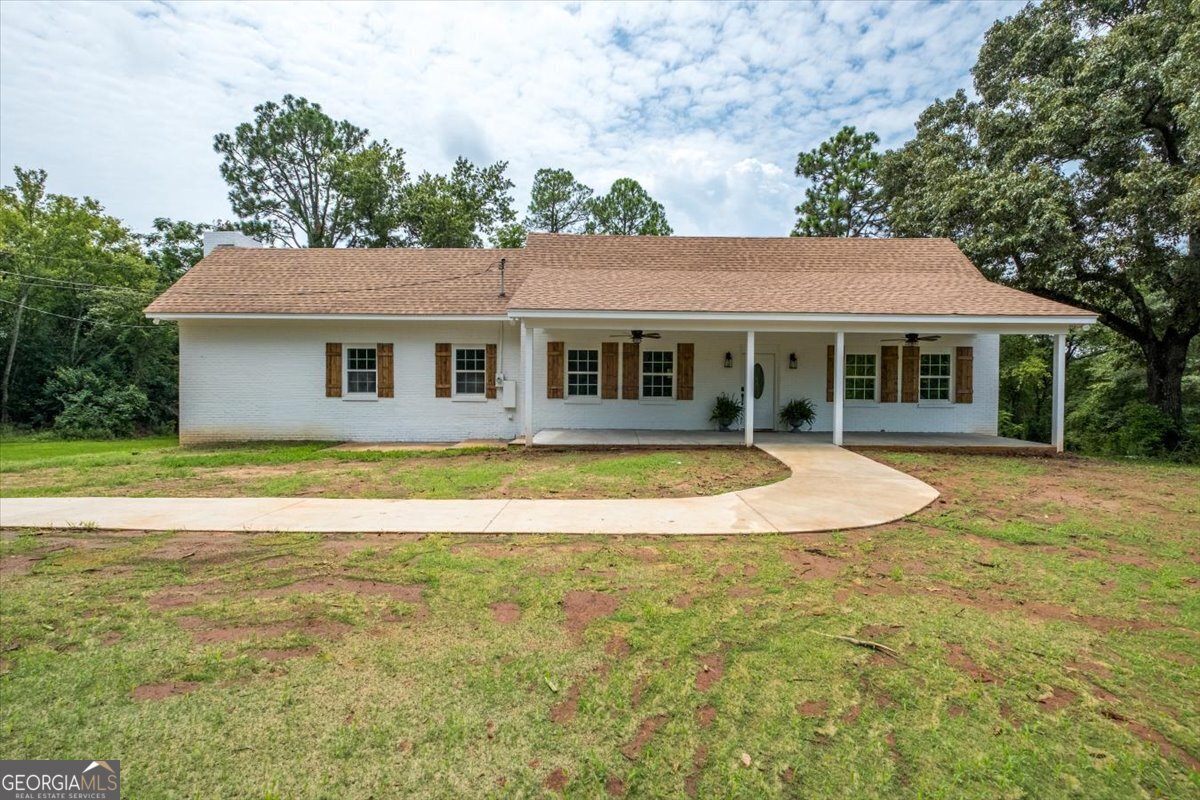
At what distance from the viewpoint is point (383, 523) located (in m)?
5.69

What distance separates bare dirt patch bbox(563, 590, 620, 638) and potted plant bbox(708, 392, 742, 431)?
9.81 m

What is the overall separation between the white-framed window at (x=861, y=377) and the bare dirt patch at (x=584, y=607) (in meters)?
11.5

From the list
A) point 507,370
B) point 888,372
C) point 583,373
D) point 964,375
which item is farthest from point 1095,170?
point 507,370

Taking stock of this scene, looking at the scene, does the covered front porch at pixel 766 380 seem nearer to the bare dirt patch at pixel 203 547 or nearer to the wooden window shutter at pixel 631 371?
the wooden window shutter at pixel 631 371

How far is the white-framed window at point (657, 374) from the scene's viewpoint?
1340 cm

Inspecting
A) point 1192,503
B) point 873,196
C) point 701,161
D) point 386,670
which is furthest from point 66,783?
point 873,196

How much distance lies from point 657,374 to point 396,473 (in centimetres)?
676

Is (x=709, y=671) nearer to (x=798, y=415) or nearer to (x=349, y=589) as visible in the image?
(x=349, y=589)

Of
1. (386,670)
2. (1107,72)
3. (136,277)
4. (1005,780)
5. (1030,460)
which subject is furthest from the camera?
(136,277)

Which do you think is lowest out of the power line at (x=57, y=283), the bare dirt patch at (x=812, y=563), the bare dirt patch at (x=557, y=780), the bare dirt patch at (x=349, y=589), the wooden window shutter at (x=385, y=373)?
the bare dirt patch at (x=557, y=780)

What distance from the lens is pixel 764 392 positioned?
1362 cm

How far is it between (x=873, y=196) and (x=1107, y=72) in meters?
13.4

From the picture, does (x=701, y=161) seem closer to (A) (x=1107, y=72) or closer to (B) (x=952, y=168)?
(B) (x=952, y=168)

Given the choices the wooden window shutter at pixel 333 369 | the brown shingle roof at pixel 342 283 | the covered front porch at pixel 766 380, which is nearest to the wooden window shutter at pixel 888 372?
the covered front porch at pixel 766 380
